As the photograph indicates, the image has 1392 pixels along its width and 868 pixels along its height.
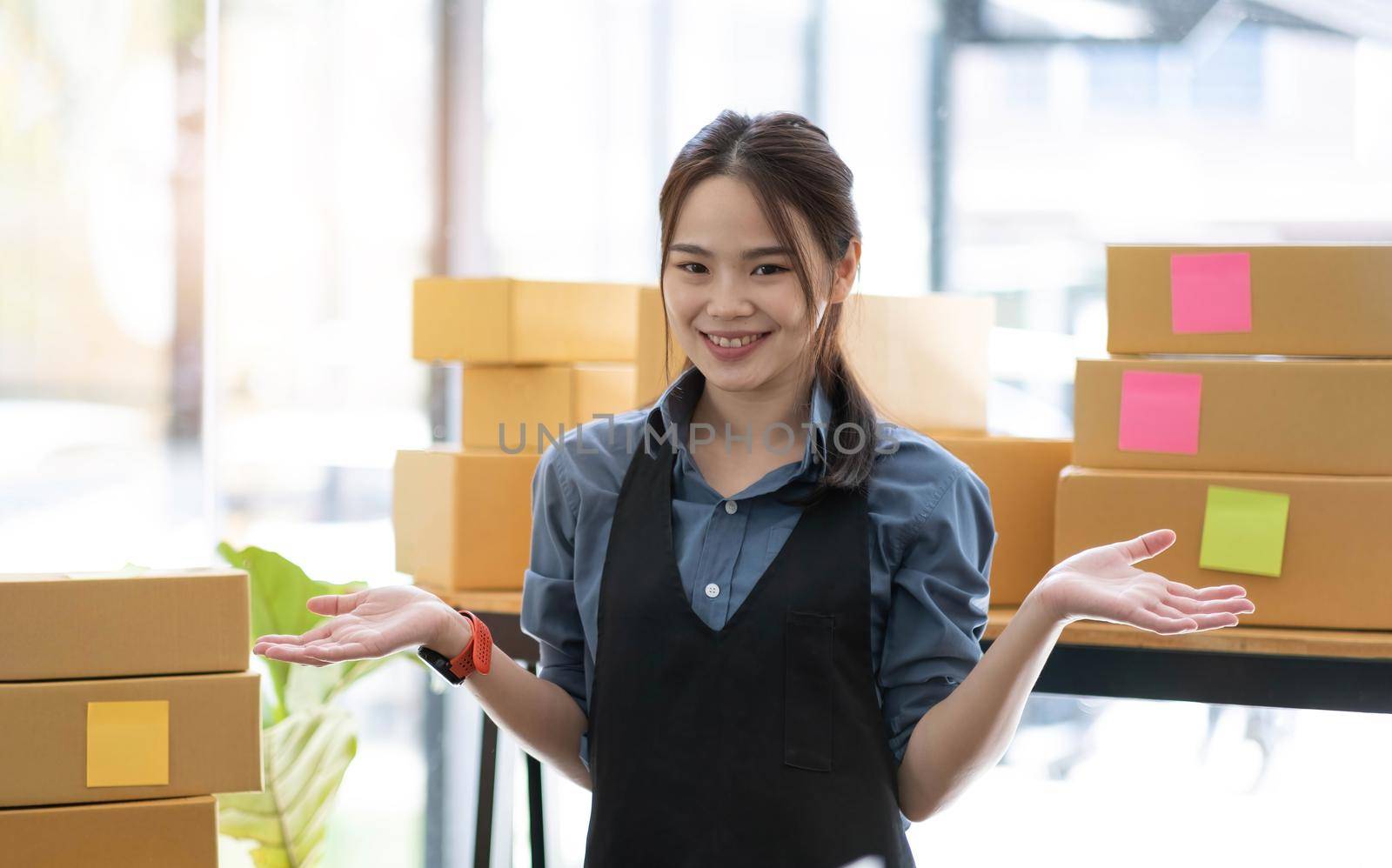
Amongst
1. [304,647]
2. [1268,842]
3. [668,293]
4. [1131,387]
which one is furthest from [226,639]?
[1268,842]

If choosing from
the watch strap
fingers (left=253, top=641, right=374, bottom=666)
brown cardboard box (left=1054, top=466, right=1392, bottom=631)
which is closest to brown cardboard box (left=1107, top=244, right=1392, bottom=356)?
brown cardboard box (left=1054, top=466, right=1392, bottom=631)

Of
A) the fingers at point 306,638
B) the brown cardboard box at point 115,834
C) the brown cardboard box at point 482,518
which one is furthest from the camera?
the brown cardboard box at point 482,518

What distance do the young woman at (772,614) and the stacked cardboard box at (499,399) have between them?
2.85 ft

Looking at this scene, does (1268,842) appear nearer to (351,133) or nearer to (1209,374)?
(1209,374)

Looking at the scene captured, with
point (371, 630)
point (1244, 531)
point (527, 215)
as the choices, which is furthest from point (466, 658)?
point (527, 215)

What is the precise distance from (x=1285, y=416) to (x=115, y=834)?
5.30ft

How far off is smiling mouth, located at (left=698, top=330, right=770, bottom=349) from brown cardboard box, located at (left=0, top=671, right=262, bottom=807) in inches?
29.7

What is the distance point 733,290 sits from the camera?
114cm

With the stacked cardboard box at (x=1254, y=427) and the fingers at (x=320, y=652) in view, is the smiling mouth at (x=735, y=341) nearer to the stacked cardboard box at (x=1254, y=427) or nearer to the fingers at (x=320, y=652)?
the fingers at (x=320, y=652)

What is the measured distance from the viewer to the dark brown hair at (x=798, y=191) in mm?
1147

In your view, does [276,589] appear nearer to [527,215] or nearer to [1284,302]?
[527,215]

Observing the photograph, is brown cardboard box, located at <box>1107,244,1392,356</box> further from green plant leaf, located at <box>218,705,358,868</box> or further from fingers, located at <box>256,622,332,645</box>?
green plant leaf, located at <box>218,705,358,868</box>

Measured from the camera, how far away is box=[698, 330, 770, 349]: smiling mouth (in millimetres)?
1167

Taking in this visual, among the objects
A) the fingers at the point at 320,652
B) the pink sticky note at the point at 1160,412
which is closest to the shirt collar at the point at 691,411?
the fingers at the point at 320,652
